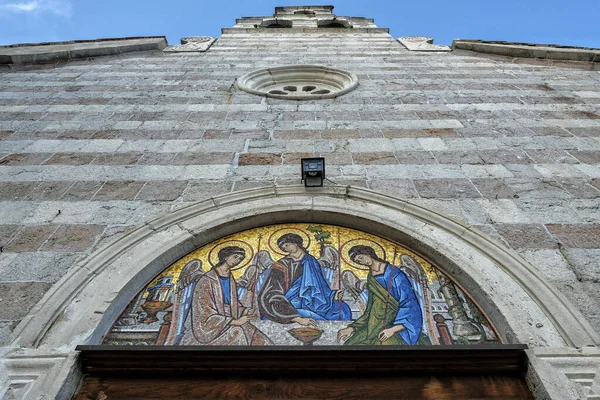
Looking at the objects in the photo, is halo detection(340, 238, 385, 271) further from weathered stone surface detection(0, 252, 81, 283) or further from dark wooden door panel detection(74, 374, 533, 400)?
weathered stone surface detection(0, 252, 81, 283)

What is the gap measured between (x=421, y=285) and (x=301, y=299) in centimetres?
88

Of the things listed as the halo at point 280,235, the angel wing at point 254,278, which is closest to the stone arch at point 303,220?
the halo at point 280,235

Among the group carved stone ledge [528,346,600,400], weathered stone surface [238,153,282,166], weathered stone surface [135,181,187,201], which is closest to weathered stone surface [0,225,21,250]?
weathered stone surface [135,181,187,201]

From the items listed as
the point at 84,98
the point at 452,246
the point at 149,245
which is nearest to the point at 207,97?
the point at 84,98

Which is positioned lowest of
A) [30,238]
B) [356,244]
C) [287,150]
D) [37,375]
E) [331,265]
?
[37,375]

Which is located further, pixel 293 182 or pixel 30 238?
pixel 293 182

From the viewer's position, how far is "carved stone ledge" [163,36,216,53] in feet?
27.5

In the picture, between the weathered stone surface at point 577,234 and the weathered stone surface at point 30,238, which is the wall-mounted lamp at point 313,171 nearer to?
the weathered stone surface at point 577,234

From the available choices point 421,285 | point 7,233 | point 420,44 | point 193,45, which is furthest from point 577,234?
point 193,45

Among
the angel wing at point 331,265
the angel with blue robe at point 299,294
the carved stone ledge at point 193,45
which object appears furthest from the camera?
the carved stone ledge at point 193,45

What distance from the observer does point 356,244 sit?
3.46 meters

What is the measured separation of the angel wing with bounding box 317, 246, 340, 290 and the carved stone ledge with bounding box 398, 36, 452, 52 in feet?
21.2

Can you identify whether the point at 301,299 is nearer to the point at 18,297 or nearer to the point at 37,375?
the point at 37,375

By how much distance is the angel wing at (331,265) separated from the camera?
10.2ft
